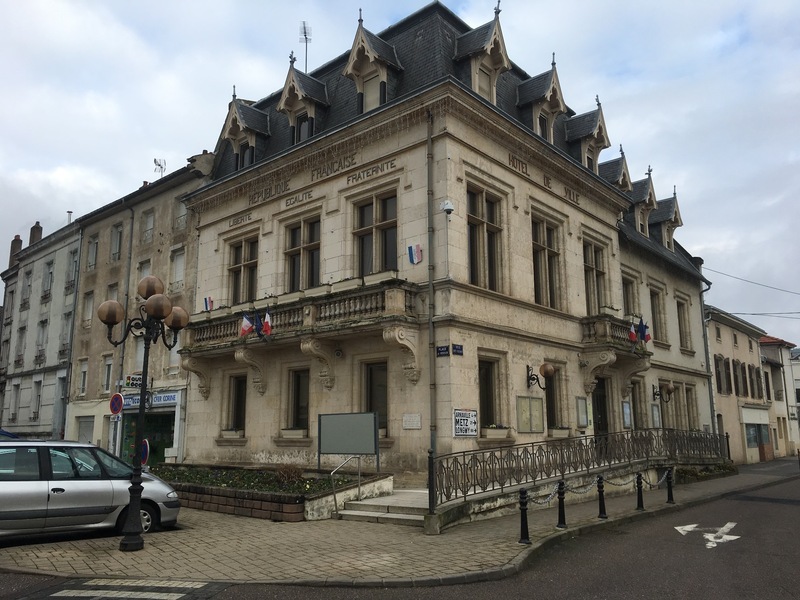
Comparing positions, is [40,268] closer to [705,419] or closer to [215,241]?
[215,241]

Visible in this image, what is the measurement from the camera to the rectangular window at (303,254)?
63.0 feet

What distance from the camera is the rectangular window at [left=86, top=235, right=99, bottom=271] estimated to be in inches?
1170

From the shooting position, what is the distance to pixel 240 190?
21.6 m

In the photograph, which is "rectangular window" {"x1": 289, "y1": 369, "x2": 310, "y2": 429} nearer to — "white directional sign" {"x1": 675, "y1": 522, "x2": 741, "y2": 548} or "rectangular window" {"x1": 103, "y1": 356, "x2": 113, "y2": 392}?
"white directional sign" {"x1": 675, "y1": 522, "x2": 741, "y2": 548}

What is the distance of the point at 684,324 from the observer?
30.0 meters

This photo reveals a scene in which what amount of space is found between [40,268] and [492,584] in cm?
3405

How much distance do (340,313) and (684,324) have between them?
66.2 ft

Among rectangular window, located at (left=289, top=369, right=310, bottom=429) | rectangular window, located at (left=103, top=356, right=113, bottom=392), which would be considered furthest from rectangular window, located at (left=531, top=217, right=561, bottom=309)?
rectangular window, located at (left=103, top=356, right=113, bottom=392)

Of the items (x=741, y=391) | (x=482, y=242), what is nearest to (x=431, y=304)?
(x=482, y=242)

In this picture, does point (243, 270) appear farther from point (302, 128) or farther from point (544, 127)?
point (544, 127)

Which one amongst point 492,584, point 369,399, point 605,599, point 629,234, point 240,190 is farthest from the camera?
point 629,234

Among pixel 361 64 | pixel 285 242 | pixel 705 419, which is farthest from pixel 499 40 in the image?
pixel 705 419

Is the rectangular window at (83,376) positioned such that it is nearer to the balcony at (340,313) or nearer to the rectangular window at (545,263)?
the balcony at (340,313)

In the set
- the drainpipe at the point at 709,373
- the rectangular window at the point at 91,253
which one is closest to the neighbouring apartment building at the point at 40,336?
the rectangular window at the point at 91,253
